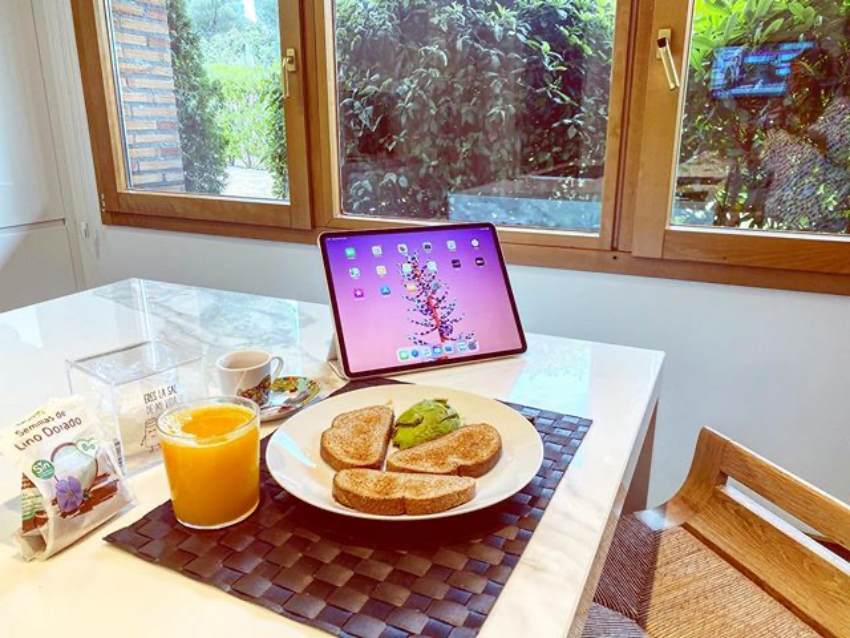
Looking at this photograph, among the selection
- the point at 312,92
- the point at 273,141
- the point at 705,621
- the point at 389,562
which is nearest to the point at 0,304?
the point at 273,141

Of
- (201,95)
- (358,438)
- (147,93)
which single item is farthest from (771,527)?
(147,93)

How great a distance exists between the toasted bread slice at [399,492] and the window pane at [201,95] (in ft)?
5.57

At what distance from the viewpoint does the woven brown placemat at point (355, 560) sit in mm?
582

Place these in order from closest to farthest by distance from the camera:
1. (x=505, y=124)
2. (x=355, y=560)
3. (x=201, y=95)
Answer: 1. (x=355, y=560)
2. (x=505, y=124)
3. (x=201, y=95)

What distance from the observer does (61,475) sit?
0.67 meters

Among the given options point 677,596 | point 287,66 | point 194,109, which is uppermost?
point 287,66

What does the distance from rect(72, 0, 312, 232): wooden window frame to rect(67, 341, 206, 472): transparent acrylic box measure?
1.32 meters

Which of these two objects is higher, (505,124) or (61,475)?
(505,124)

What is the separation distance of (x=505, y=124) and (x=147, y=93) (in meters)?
1.46

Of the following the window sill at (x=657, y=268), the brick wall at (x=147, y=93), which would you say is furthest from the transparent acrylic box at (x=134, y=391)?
the brick wall at (x=147, y=93)

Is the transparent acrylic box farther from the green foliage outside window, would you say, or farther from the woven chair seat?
the green foliage outside window

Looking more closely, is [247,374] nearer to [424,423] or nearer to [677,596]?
[424,423]

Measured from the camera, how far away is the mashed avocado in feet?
2.77

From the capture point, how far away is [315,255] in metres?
2.23
